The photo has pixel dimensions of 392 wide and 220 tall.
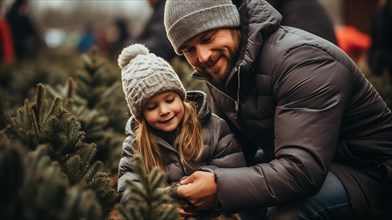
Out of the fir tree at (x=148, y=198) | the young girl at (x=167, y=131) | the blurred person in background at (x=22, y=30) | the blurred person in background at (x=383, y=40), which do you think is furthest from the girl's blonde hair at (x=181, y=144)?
the blurred person in background at (x=22, y=30)

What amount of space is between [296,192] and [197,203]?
1.72 ft

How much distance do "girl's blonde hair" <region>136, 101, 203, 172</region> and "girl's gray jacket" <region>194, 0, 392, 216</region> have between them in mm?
293

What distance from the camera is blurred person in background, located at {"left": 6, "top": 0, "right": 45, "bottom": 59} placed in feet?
39.3

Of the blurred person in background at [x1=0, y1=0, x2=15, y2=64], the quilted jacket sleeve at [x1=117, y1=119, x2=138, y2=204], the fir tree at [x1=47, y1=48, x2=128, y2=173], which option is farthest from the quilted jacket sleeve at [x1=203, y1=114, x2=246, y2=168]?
the blurred person in background at [x1=0, y1=0, x2=15, y2=64]

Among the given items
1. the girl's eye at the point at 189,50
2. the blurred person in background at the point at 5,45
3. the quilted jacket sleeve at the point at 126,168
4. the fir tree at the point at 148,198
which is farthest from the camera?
the blurred person in background at the point at 5,45

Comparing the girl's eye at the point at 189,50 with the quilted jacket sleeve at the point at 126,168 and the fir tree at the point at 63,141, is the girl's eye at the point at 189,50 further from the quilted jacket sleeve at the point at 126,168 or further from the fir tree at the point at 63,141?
the fir tree at the point at 63,141

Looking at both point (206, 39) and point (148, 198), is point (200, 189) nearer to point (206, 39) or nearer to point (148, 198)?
point (148, 198)

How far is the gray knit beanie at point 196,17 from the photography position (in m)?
3.00

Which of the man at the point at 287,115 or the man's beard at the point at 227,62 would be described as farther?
the man's beard at the point at 227,62

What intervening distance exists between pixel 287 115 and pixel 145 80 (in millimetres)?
845

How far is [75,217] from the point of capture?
1877mm

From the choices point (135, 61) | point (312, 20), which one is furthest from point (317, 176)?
point (312, 20)

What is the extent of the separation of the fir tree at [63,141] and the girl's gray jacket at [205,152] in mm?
250

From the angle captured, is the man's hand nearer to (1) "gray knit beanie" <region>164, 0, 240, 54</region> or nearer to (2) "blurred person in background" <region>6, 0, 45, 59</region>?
(1) "gray knit beanie" <region>164, 0, 240, 54</region>
